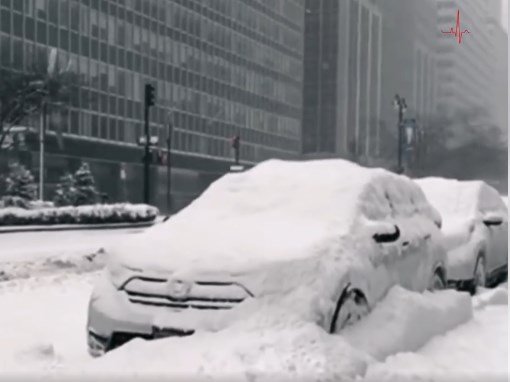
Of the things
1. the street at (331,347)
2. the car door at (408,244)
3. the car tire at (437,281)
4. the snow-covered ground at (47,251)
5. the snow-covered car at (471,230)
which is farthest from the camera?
the snow-covered ground at (47,251)

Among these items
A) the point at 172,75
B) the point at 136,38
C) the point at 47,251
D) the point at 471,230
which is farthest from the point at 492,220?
the point at 172,75

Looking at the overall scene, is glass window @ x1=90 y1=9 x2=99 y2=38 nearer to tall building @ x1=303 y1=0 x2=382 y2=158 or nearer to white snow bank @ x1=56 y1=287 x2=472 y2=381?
tall building @ x1=303 y1=0 x2=382 y2=158

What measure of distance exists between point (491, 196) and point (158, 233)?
7.72m

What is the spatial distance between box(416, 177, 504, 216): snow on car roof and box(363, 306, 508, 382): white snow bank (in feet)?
13.5

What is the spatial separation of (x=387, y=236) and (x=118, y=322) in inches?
96.4

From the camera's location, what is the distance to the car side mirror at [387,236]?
6.21 meters

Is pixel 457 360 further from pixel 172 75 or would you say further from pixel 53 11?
pixel 172 75

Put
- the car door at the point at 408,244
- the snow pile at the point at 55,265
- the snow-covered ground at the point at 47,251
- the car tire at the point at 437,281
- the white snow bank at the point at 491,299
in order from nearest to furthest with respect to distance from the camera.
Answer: the car door at the point at 408,244 < the car tire at the point at 437,281 < the white snow bank at the point at 491,299 < the snow pile at the point at 55,265 < the snow-covered ground at the point at 47,251

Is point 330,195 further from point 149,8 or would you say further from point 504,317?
point 149,8

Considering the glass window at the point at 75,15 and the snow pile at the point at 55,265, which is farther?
the glass window at the point at 75,15

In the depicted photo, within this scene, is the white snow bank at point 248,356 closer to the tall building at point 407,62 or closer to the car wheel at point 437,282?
the car wheel at point 437,282

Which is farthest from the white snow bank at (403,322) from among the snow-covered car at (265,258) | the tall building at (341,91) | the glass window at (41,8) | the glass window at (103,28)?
the glass window at (103,28)

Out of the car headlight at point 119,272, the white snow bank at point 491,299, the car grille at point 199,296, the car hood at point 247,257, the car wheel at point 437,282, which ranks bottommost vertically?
the white snow bank at point 491,299

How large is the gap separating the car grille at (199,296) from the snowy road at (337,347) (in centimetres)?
27
